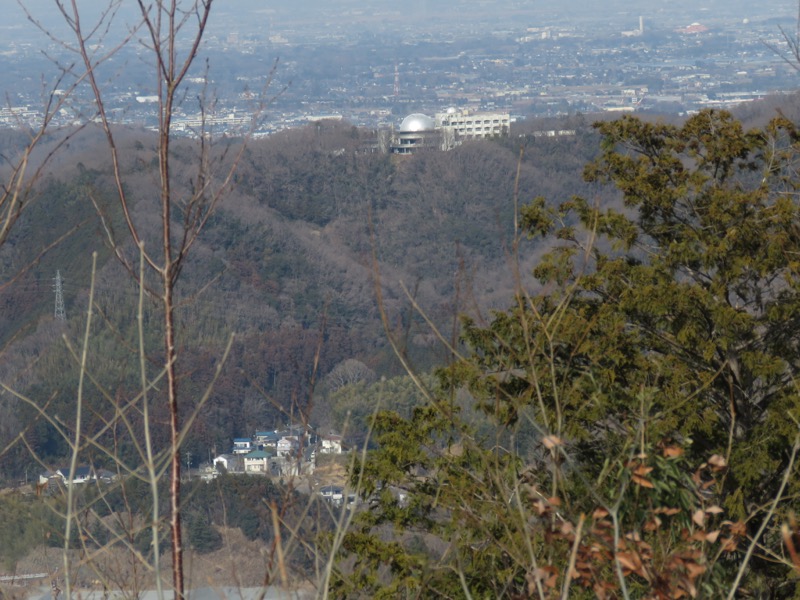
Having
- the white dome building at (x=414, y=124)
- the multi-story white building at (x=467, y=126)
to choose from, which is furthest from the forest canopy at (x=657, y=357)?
the white dome building at (x=414, y=124)

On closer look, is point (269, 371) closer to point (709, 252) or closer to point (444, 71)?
point (709, 252)

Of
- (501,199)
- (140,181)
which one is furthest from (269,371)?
(501,199)

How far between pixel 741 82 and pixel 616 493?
309 ft

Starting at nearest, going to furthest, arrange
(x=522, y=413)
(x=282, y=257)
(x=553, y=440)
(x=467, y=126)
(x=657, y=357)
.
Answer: (x=553, y=440)
(x=522, y=413)
(x=657, y=357)
(x=282, y=257)
(x=467, y=126)

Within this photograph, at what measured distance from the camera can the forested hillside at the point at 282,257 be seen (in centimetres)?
3406

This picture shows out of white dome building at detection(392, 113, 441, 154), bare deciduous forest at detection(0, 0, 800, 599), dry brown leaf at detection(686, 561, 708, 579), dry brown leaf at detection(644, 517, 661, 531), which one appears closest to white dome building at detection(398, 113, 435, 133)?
white dome building at detection(392, 113, 441, 154)

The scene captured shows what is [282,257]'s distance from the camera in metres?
52.0

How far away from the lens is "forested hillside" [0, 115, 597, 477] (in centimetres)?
3406

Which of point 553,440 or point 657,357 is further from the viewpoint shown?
point 657,357

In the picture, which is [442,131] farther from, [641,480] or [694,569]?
[694,569]

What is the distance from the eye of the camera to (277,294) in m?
48.6

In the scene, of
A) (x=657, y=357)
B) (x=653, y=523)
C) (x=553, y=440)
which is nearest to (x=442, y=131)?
(x=657, y=357)

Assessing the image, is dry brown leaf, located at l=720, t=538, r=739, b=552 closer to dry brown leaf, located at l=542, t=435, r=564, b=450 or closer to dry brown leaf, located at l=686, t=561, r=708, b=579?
dry brown leaf, located at l=686, t=561, r=708, b=579

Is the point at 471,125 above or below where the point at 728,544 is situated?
below
